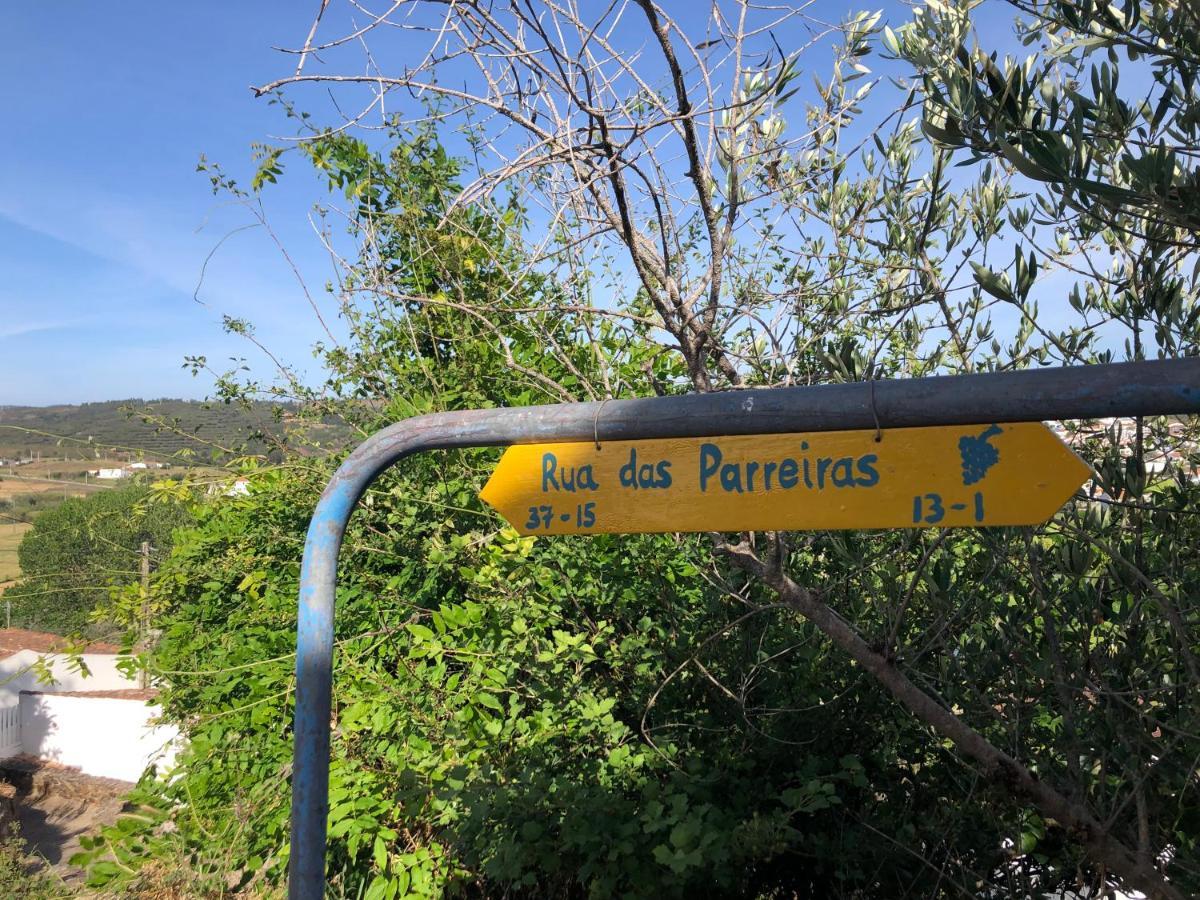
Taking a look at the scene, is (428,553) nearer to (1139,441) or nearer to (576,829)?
(576,829)

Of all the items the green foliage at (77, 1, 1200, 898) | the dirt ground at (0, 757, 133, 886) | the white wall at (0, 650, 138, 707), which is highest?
the green foliage at (77, 1, 1200, 898)

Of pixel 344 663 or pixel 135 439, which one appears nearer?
pixel 344 663

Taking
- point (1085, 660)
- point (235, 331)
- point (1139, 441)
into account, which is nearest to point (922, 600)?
point (1085, 660)

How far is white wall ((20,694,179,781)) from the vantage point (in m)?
20.1

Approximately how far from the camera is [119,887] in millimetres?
3307

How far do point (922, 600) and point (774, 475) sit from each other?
1922 millimetres

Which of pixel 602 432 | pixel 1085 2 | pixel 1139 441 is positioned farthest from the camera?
pixel 1139 441

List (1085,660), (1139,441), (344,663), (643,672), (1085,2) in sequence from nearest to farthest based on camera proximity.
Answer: (1085,2)
(1139,441)
(1085,660)
(643,672)
(344,663)

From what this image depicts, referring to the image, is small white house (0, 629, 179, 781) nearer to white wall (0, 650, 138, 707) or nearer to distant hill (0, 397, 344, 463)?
white wall (0, 650, 138, 707)

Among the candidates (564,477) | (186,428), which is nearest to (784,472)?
(564,477)

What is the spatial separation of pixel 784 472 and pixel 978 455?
30cm

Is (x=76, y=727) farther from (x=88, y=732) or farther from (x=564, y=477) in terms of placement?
(x=564, y=477)

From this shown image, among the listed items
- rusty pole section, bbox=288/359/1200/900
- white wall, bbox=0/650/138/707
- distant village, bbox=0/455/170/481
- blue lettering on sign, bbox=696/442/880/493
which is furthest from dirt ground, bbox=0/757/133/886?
blue lettering on sign, bbox=696/442/880/493

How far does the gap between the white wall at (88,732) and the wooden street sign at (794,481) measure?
22196 millimetres
